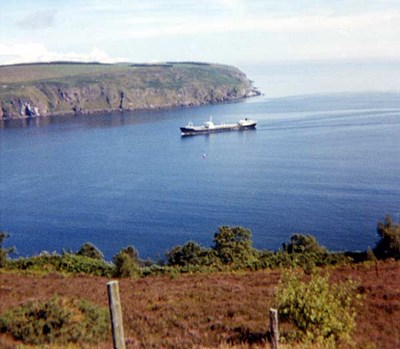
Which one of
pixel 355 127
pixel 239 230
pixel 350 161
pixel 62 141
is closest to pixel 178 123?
pixel 62 141

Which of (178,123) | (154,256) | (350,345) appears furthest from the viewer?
(178,123)

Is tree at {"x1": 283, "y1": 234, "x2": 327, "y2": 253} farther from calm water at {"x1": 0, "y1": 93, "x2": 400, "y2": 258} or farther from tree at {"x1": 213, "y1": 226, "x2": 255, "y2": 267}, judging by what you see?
calm water at {"x1": 0, "y1": 93, "x2": 400, "y2": 258}

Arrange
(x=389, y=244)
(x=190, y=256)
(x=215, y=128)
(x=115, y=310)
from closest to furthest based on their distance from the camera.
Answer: (x=115, y=310), (x=389, y=244), (x=190, y=256), (x=215, y=128)

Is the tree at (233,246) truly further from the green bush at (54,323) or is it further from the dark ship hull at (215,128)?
the dark ship hull at (215,128)

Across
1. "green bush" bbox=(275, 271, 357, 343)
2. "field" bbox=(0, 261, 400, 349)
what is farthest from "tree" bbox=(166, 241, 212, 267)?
"green bush" bbox=(275, 271, 357, 343)

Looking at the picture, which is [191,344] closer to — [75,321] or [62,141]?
[75,321]

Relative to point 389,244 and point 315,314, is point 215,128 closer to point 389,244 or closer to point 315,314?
point 389,244

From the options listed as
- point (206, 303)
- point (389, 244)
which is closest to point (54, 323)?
point (206, 303)
